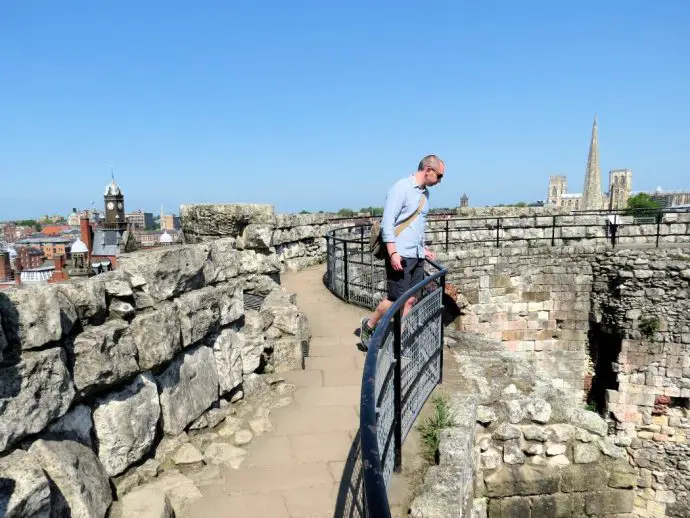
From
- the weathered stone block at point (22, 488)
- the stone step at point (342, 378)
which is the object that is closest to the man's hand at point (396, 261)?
the stone step at point (342, 378)

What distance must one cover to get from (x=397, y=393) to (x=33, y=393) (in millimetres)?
1971

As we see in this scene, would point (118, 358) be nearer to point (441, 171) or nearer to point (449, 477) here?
point (449, 477)

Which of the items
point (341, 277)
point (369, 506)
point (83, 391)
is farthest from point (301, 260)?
point (369, 506)

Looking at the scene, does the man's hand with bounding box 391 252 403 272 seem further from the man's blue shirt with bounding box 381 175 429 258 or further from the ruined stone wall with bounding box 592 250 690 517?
the ruined stone wall with bounding box 592 250 690 517

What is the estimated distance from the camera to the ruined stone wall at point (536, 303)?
10227mm

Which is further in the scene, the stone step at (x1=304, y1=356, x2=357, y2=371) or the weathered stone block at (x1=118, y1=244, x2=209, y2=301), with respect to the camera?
the stone step at (x1=304, y1=356, x2=357, y2=371)

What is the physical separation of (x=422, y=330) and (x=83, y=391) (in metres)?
2.38

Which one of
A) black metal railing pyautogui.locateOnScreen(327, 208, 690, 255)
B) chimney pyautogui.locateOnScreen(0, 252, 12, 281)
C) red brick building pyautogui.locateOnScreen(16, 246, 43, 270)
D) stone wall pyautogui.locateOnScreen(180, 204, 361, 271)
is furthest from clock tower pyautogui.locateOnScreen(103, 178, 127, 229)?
stone wall pyautogui.locateOnScreen(180, 204, 361, 271)

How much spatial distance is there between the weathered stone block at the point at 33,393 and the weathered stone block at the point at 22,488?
0.34 feet

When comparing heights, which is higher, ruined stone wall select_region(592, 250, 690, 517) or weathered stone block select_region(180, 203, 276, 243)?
weathered stone block select_region(180, 203, 276, 243)

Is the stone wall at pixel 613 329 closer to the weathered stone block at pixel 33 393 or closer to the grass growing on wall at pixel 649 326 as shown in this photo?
the grass growing on wall at pixel 649 326

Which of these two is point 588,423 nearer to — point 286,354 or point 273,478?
point 286,354

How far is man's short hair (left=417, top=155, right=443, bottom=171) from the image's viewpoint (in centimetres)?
439

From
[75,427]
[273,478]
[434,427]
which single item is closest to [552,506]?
[434,427]
